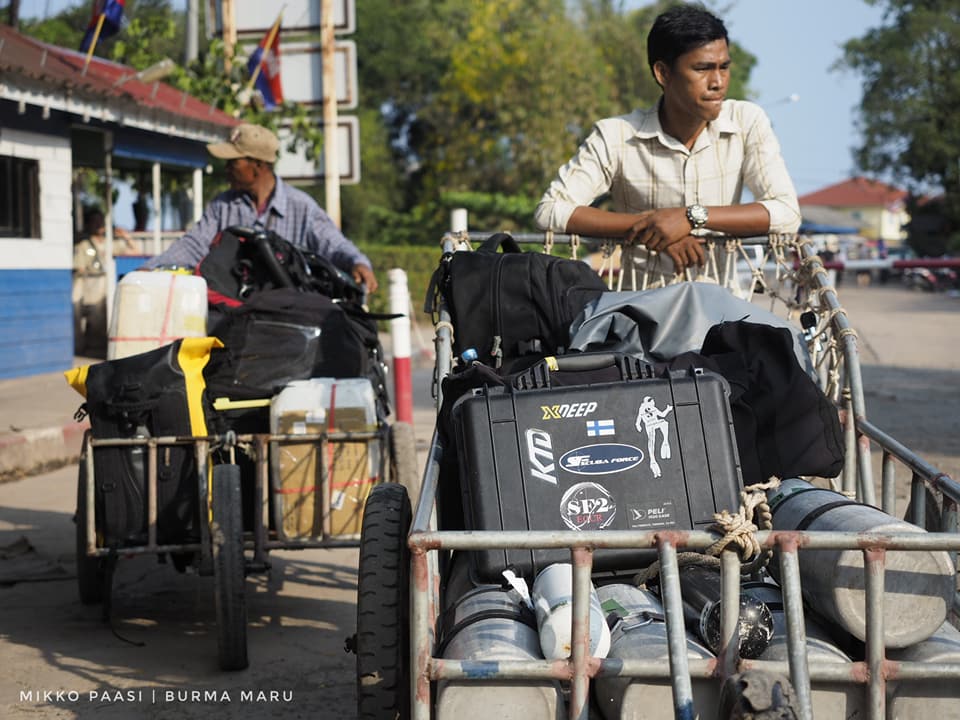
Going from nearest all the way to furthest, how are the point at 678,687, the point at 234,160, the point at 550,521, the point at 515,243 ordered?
the point at 678,687 < the point at 550,521 < the point at 515,243 < the point at 234,160

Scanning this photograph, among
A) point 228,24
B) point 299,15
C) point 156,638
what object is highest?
point 228,24

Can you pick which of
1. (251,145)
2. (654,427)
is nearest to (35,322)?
(251,145)

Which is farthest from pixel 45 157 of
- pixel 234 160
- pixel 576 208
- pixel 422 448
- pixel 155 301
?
pixel 576 208

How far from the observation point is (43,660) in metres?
4.96

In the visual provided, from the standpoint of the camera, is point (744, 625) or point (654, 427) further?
point (654, 427)

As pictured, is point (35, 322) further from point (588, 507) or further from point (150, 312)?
point (588, 507)

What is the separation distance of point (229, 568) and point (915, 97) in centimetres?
5704

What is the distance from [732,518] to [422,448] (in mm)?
7171

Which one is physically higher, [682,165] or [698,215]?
[682,165]

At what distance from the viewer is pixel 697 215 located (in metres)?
4.73

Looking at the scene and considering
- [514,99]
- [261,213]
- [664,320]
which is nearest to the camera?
[664,320]

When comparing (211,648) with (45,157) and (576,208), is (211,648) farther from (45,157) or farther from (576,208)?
(45,157)

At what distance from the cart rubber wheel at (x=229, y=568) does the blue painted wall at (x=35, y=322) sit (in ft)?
31.8

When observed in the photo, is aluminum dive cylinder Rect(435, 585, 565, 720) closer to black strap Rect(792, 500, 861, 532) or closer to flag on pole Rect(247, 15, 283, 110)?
black strap Rect(792, 500, 861, 532)
